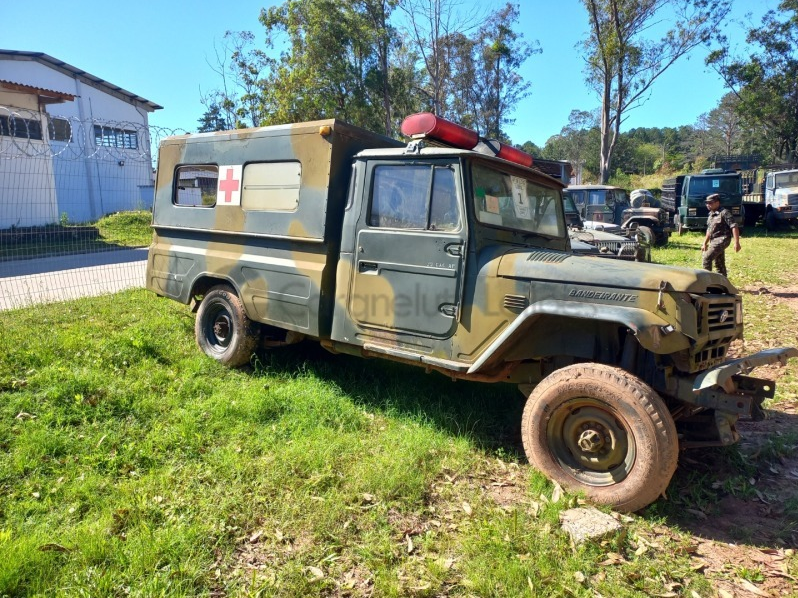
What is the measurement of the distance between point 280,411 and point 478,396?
1.65m

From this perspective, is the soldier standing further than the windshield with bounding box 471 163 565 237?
Yes

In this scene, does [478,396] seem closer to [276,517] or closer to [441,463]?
[441,463]

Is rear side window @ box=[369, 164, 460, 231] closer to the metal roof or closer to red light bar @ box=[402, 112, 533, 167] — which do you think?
red light bar @ box=[402, 112, 533, 167]

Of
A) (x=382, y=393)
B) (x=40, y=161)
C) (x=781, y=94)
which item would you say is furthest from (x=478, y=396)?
(x=781, y=94)

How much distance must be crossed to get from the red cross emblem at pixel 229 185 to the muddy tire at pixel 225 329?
0.86 m

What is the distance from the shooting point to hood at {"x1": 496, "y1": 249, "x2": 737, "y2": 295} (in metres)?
3.12

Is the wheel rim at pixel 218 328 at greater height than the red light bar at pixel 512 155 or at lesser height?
lesser

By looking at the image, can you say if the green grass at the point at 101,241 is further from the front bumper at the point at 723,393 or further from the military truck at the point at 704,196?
the military truck at the point at 704,196

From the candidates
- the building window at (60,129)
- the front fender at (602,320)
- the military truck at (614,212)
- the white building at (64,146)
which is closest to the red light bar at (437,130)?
the front fender at (602,320)

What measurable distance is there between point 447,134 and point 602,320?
182 centimetres

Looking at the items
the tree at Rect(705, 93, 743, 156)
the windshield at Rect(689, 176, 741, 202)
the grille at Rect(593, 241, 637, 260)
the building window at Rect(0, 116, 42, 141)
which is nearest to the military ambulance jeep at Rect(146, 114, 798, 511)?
the grille at Rect(593, 241, 637, 260)

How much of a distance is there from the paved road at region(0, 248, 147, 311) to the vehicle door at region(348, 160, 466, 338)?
5521 mm

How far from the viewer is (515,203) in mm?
4180

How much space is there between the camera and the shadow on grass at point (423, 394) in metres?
4.16
